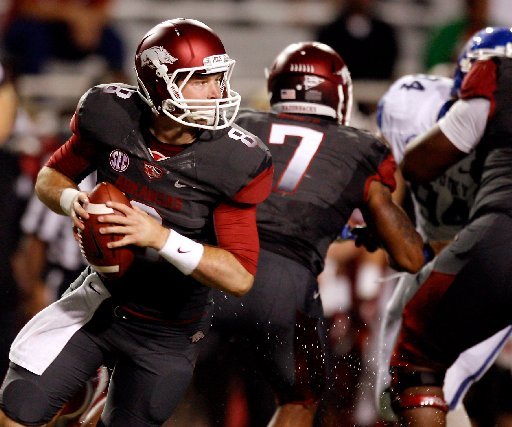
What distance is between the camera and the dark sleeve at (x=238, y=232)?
375 centimetres

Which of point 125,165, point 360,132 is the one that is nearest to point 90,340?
point 125,165

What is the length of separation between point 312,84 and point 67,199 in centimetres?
128

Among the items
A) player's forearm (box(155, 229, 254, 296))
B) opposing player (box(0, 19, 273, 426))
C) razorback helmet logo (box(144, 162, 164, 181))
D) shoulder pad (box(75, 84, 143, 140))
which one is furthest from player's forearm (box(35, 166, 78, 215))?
player's forearm (box(155, 229, 254, 296))

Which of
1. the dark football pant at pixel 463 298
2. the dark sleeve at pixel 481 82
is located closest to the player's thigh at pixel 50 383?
the dark football pant at pixel 463 298

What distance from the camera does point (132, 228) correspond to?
353cm

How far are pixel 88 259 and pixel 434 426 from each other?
168 cm

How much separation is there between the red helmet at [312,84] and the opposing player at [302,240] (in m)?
0.19

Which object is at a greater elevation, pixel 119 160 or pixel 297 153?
pixel 119 160

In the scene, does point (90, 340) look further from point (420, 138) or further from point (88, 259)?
point (420, 138)

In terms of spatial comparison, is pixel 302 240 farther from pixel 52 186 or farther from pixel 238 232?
pixel 52 186

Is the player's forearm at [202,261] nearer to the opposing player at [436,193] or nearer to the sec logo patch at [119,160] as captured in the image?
the sec logo patch at [119,160]

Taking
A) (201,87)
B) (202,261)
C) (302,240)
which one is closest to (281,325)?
(302,240)

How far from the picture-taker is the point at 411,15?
889 centimetres

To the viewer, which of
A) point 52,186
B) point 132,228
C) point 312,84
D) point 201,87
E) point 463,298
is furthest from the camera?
point 312,84
